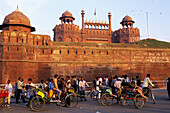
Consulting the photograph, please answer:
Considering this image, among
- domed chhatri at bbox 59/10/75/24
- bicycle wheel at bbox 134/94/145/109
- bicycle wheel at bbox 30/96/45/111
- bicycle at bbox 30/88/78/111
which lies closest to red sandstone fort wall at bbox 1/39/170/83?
bicycle at bbox 30/88/78/111

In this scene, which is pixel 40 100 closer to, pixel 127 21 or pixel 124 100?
pixel 124 100

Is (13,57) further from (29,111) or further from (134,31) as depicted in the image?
(134,31)

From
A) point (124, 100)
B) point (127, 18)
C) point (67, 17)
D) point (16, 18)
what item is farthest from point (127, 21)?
point (124, 100)

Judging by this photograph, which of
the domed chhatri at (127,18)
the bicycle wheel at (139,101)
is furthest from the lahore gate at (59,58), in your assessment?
the domed chhatri at (127,18)

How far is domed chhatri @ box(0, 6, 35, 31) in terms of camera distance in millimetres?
18144

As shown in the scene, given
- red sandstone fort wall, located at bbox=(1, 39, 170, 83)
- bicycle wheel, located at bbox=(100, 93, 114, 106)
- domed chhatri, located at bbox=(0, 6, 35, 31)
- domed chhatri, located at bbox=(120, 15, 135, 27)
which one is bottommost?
bicycle wheel, located at bbox=(100, 93, 114, 106)

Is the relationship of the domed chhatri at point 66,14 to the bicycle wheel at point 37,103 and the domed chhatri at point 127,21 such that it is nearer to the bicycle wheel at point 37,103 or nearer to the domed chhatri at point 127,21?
the domed chhatri at point 127,21

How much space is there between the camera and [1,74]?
15906mm

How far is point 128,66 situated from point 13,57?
12.7m

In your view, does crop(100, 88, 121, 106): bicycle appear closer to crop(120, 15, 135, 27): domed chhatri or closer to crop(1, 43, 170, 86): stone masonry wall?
crop(1, 43, 170, 86): stone masonry wall

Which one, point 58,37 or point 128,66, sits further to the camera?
point 58,37

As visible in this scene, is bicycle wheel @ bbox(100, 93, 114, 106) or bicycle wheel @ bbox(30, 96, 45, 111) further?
bicycle wheel @ bbox(100, 93, 114, 106)

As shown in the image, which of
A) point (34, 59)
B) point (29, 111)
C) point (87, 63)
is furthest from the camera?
point (87, 63)

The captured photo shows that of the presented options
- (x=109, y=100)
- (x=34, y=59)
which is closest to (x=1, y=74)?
(x=34, y=59)
